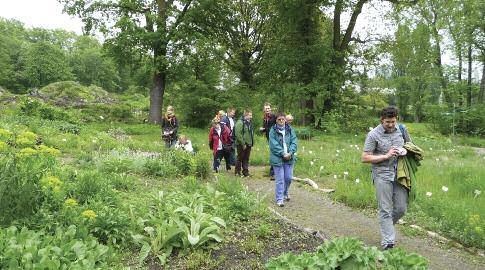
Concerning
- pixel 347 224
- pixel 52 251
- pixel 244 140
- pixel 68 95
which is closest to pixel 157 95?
pixel 68 95

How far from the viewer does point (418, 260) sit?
12.5 ft

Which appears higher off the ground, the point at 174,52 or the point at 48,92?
the point at 174,52

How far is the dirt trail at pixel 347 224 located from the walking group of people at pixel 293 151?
41 cm

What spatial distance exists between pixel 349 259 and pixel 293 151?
15.3ft

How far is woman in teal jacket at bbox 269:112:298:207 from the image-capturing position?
8453 millimetres

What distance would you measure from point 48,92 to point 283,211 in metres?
26.8

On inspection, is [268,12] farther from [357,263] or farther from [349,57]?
[357,263]

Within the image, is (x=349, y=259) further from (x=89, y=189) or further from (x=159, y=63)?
(x=159, y=63)

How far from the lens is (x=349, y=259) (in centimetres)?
399

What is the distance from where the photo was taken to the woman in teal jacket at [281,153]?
27.7 ft

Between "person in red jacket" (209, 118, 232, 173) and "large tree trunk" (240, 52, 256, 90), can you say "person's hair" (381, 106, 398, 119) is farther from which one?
"large tree trunk" (240, 52, 256, 90)

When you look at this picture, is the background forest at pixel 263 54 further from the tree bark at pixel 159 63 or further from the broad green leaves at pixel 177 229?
the broad green leaves at pixel 177 229

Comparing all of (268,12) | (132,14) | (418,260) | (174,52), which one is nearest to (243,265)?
(418,260)

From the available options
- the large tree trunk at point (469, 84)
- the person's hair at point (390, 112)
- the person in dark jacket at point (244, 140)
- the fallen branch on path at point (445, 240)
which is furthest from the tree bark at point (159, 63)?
the large tree trunk at point (469, 84)
